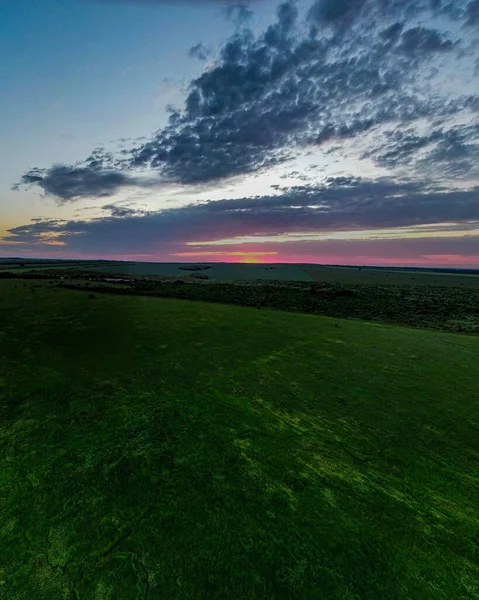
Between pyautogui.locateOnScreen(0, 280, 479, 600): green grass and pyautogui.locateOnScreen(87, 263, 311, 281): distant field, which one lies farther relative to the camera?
pyautogui.locateOnScreen(87, 263, 311, 281): distant field

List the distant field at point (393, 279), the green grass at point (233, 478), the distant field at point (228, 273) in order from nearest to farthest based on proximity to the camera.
→ the green grass at point (233, 478) → the distant field at point (393, 279) → the distant field at point (228, 273)

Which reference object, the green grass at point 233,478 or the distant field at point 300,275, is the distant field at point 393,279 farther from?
the green grass at point 233,478

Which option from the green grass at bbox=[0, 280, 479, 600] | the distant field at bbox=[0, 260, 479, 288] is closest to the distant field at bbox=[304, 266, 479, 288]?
the distant field at bbox=[0, 260, 479, 288]

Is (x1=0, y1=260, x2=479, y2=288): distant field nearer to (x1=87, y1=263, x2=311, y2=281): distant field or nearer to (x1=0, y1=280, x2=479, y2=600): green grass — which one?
(x1=87, y1=263, x2=311, y2=281): distant field

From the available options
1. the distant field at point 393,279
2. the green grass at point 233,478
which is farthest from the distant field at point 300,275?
the green grass at point 233,478

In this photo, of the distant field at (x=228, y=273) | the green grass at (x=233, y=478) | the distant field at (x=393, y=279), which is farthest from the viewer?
the distant field at (x=228, y=273)

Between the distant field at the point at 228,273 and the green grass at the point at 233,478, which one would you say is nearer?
the green grass at the point at 233,478

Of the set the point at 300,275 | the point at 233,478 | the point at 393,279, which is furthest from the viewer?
the point at 300,275

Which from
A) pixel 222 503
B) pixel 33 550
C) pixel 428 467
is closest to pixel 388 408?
pixel 428 467

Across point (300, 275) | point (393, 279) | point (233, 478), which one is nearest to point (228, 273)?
point (300, 275)

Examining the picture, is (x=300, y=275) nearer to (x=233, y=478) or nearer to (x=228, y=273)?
(x=228, y=273)
